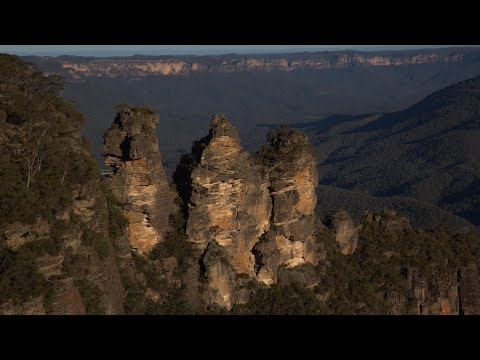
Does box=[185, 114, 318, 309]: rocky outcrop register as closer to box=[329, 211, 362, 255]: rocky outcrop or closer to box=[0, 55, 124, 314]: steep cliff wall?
box=[329, 211, 362, 255]: rocky outcrop

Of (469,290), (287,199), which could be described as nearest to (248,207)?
(287,199)

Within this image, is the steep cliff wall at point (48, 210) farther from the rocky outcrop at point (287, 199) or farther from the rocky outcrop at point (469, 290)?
the rocky outcrop at point (469, 290)

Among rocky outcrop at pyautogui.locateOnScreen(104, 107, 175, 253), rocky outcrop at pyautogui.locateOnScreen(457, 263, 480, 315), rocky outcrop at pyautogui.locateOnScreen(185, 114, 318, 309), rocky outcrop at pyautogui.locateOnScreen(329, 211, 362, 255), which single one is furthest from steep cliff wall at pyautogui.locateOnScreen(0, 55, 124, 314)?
rocky outcrop at pyautogui.locateOnScreen(457, 263, 480, 315)

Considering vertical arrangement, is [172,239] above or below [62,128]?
below
